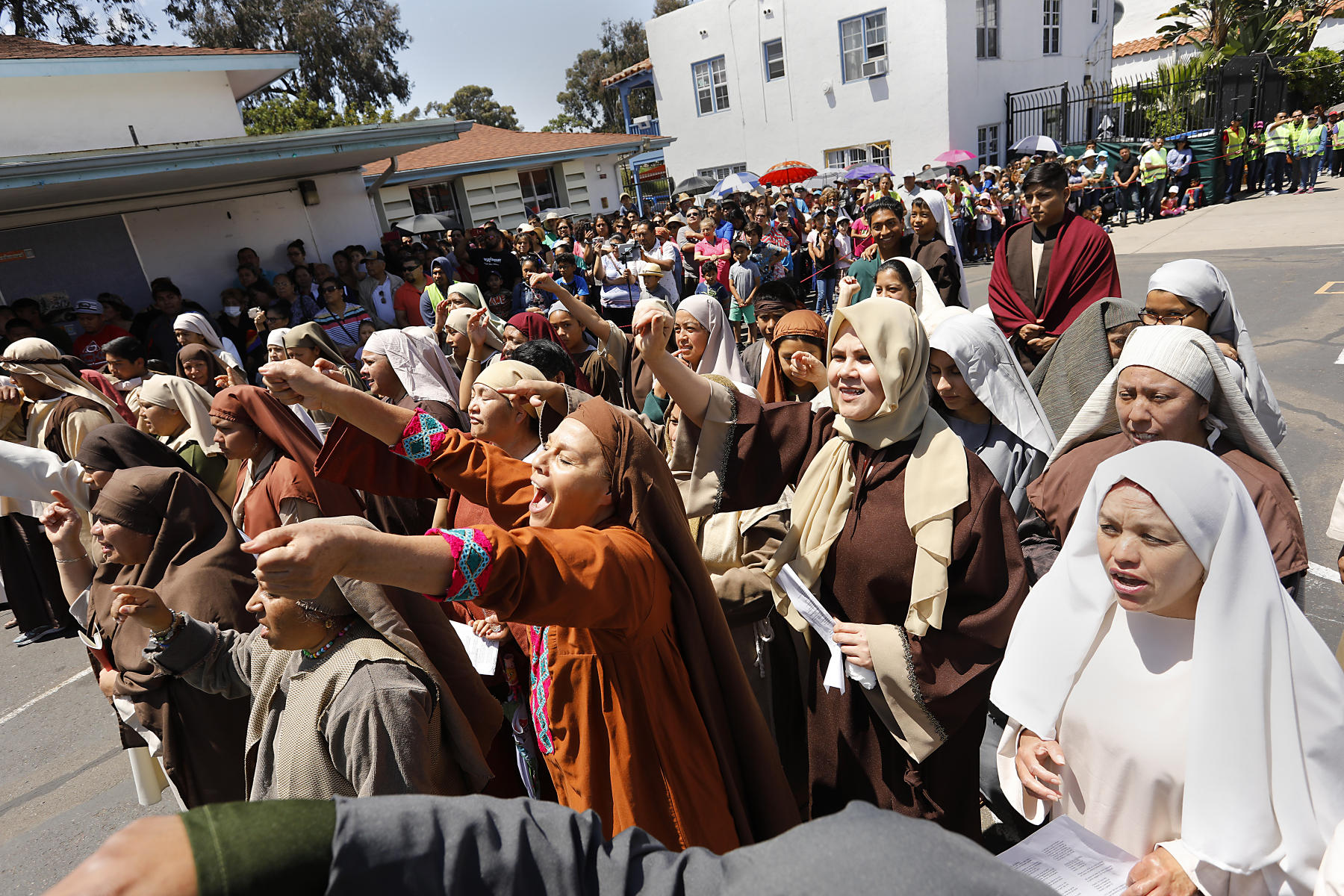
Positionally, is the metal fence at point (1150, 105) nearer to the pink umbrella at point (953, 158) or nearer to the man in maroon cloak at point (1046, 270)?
the pink umbrella at point (953, 158)

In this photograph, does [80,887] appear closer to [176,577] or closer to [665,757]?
[665,757]

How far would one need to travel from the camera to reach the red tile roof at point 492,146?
2088 cm

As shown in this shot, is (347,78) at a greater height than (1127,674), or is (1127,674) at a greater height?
(347,78)

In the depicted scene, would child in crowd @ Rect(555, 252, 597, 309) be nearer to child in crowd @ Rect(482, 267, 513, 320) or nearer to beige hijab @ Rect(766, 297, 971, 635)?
child in crowd @ Rect(482, 267, 513, 320)

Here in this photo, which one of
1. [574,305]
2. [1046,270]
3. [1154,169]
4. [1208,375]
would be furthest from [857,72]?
[1208,375]

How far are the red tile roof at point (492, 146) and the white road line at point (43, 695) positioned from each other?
57.4 feet

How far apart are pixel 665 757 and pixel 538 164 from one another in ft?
72.3

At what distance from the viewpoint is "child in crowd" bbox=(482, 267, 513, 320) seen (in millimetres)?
8828

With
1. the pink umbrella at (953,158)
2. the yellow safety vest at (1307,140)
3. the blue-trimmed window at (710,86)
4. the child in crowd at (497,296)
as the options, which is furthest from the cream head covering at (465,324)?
the blue-trimmed window at (710,86)

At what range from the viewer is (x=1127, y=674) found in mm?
1771

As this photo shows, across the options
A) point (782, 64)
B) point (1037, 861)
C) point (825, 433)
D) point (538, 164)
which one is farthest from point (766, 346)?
point (782, 64)

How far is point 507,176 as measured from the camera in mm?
22250

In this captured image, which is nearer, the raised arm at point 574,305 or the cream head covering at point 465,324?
the raised arm at point 574,305

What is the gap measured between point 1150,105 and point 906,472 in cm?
2798
